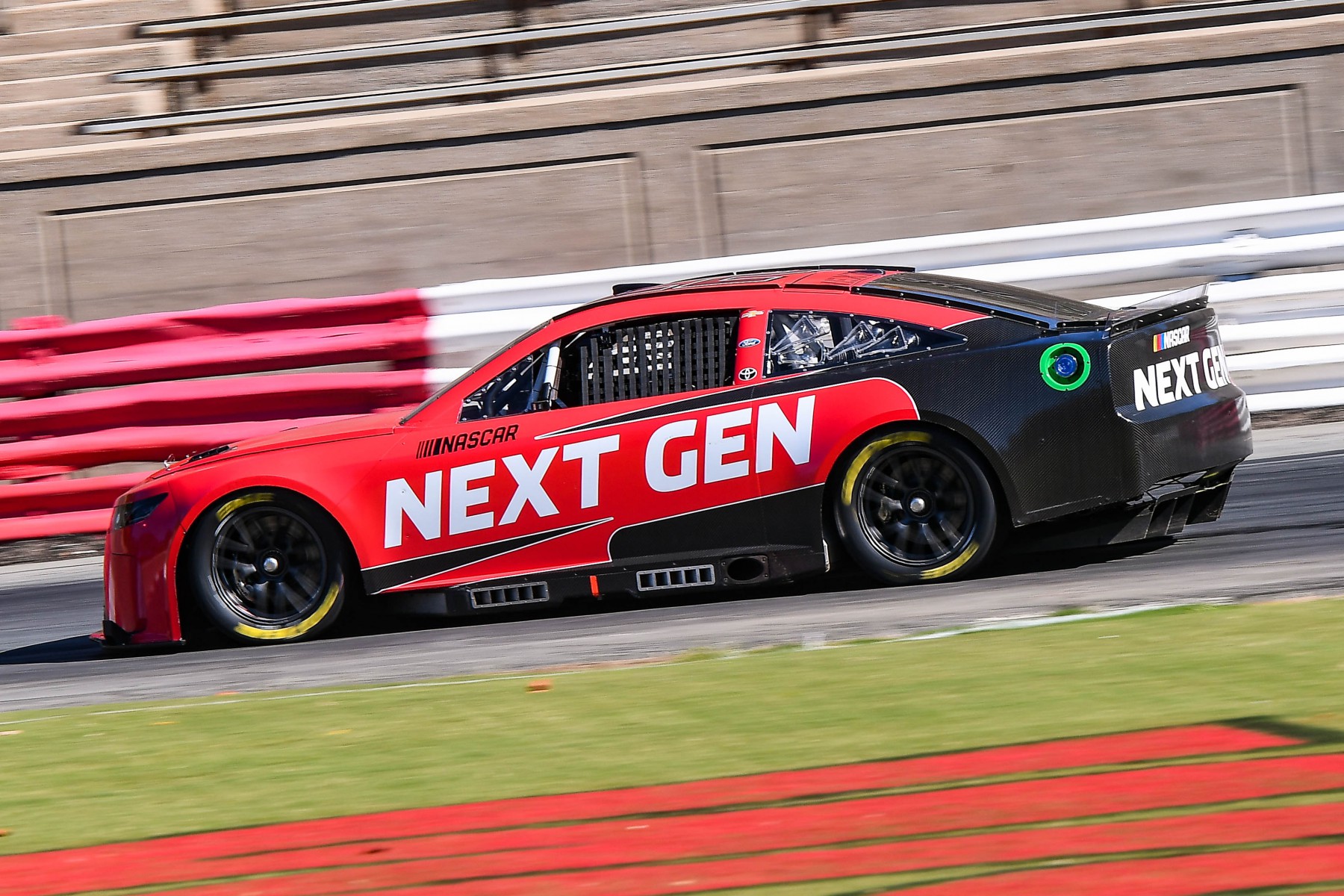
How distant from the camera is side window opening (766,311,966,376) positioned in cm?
686

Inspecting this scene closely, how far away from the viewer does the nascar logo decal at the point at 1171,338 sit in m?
6.73

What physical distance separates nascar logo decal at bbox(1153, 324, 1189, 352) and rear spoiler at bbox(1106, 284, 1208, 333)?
6 centimetres

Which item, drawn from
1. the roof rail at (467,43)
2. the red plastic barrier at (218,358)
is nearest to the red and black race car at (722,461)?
the red plastic barrier at (218,358)

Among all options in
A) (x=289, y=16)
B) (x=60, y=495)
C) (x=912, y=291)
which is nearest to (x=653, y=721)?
(x=912, y=291)

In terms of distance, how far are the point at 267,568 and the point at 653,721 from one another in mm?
2785

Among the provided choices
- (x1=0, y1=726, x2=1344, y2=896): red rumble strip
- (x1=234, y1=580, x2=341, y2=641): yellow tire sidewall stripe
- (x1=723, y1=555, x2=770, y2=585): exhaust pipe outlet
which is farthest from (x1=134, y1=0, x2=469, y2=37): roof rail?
(x1=0, y1=726, x2=1344, y2=896): red rumble strip

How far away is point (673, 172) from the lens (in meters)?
12.3

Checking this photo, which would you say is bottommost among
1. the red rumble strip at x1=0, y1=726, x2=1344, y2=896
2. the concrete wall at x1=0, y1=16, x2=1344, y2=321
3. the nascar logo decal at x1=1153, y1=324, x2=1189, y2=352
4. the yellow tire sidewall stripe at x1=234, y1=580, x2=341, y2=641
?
the red rumble strip at x1=0, y1=726, x2=1344, y2=896

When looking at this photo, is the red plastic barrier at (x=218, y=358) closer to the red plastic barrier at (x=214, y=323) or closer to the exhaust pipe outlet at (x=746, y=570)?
the red plastic barrier at (x=214, y=323)

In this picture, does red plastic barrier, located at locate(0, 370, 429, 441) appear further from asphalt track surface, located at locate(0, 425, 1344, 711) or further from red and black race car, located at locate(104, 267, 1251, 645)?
red and black race car, located at locate(104, 267, 1251, 645)

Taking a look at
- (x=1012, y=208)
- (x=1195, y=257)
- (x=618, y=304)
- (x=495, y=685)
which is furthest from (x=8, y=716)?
(x=1012, y=208)

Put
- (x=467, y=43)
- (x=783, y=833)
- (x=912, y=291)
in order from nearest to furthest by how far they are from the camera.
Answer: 1. (x=783, y=833)
2. (x=912, y=291)
3. (x=467, y=43)

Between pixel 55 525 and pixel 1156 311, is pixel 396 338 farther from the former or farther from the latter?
pixel 1156 311

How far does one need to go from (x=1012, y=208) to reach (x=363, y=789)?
845 centimetres
